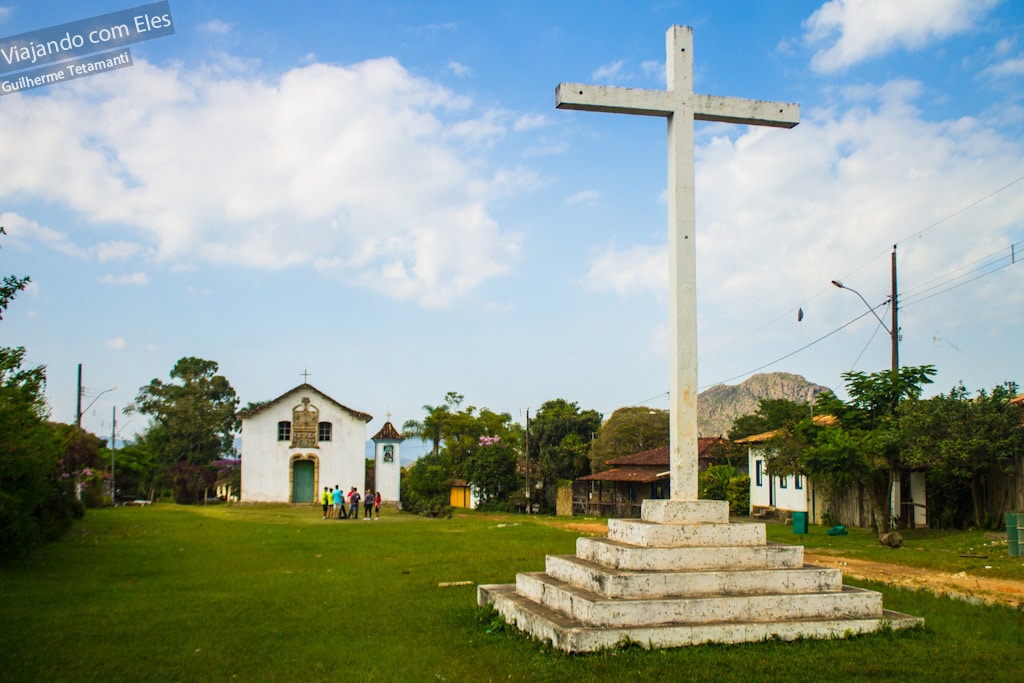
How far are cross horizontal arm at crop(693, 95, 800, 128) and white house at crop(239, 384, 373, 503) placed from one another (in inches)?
1378

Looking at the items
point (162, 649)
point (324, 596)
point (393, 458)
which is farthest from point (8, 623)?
point (393, 458)

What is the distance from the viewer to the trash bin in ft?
77.8

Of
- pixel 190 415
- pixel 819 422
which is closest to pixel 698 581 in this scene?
pixel 819 422

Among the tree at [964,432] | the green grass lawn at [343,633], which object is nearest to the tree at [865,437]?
the tree at [964,432]

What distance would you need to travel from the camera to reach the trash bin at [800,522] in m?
23.7

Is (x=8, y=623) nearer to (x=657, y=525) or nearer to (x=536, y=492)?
(x=657, y=525)

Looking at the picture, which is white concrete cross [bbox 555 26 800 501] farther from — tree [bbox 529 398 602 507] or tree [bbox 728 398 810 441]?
tree [bbox 529 398 602 507]

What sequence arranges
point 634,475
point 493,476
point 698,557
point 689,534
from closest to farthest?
1. point 698,557
2. point 689,534
3. point 634,475
4. point 493,476

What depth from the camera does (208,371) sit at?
62438 mm

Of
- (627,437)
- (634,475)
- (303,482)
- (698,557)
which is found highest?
(627,437)

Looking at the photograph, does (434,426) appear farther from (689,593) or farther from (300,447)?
(689,593)

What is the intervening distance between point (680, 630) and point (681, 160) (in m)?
4.62

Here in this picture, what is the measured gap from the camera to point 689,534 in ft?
24.5

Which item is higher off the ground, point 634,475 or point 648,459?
point 648,459
